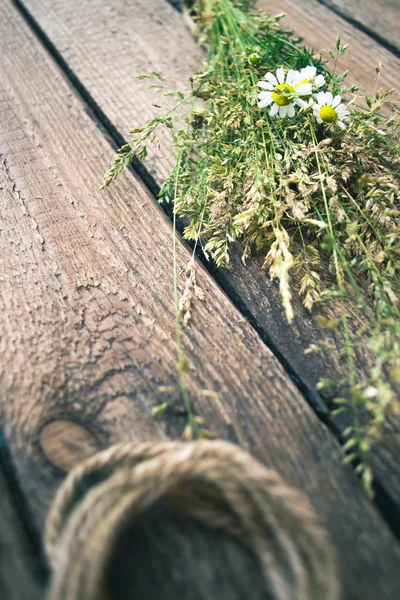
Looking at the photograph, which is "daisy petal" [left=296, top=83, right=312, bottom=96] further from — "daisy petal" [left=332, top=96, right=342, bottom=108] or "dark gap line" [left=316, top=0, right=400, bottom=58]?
"dark gap line" [left=316, top=0, right=400, bottom=58]

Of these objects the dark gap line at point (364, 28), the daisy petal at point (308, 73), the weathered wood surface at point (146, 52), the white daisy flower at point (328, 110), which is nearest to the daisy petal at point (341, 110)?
the white daisy flower at point (328, 110)

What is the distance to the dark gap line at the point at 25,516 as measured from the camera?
78cm

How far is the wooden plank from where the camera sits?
34.7 inches

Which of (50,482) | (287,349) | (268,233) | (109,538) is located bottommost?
(50,482)

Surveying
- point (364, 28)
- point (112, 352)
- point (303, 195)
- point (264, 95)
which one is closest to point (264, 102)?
point (264, 95)

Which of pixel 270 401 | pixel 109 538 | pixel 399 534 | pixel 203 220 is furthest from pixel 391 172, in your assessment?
pixel 109 538

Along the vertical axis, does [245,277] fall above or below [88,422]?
above

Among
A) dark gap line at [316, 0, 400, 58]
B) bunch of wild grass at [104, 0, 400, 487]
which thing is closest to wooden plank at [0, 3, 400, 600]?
bunch of wild grass at [104, 0, 400, 487]

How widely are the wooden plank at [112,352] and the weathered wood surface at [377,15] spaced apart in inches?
43.3

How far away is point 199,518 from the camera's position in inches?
31.9

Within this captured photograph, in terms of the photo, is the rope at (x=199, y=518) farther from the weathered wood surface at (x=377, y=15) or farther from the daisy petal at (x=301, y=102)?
the weathered wood surface at (x=377, y=15)

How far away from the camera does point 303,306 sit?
1.13 m

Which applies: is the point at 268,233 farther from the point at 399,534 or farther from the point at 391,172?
the point at 399,534

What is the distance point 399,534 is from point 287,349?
0.39 metres
